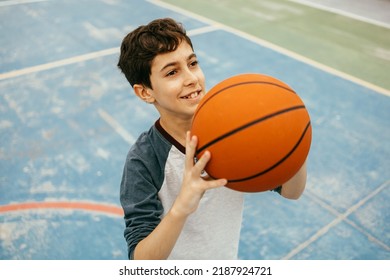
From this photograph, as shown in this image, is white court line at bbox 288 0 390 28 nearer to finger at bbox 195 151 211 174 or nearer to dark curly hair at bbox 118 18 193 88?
dark curly hair at bbox 118 18 193 88

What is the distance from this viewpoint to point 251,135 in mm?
1713

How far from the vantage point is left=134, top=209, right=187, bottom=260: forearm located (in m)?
1.68

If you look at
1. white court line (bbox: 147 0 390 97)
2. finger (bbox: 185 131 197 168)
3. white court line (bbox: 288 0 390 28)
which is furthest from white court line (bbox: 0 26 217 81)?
finger (bbox: 185 131 197 168)

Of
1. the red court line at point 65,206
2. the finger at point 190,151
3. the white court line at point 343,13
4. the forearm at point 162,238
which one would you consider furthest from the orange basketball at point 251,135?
the white court line at point 343,13

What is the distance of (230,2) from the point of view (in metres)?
9.27

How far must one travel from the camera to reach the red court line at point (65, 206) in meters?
3.98

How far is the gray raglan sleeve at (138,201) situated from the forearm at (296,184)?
2.24 feet

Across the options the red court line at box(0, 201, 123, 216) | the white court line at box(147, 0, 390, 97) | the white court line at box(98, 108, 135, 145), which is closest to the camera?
the red court line at box(0, 201, 123, 216)

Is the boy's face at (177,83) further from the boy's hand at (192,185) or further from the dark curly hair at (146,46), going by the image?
the boy's hand at (192,185)

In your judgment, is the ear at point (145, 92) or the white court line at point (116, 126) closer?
the ear at point (145, 92)

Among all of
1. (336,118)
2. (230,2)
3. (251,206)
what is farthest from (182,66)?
(230,2)

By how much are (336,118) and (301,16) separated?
3.96 meters

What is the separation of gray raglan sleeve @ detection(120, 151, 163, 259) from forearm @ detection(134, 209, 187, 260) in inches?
2.9
